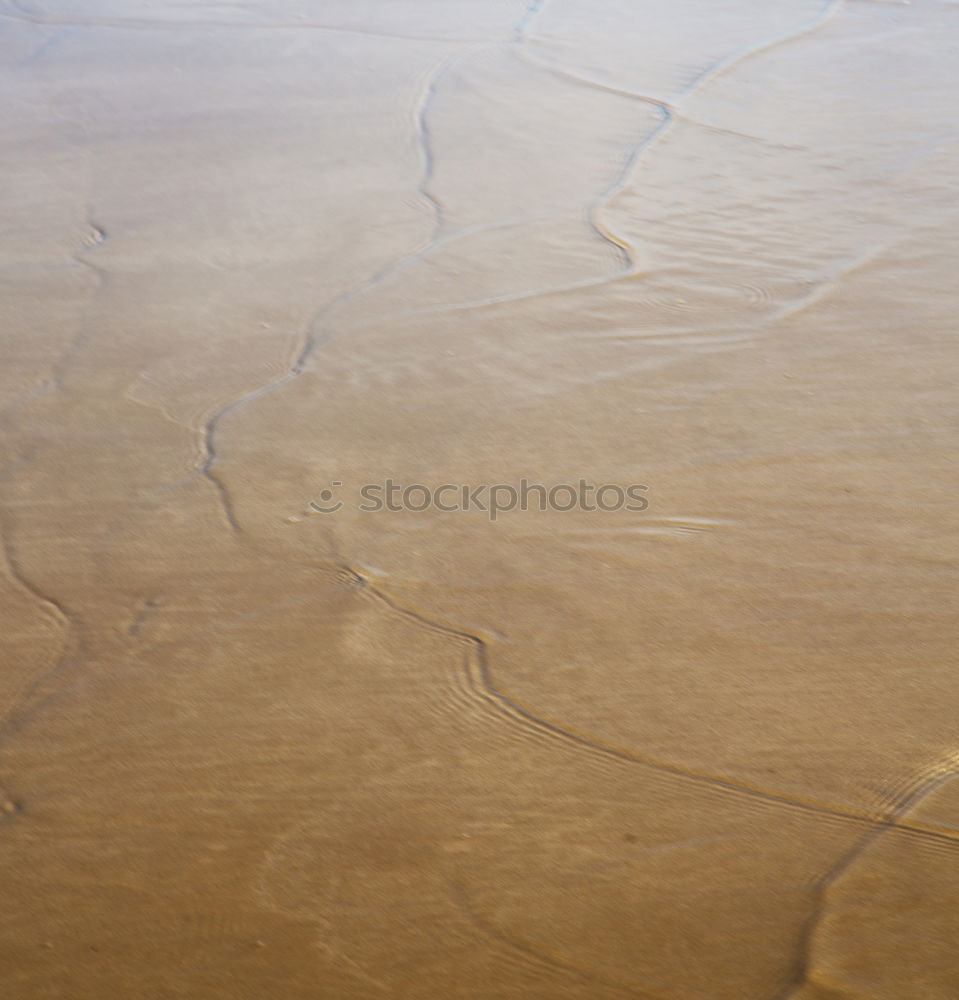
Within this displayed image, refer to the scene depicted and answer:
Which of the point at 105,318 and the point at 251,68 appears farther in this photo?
the point at 251,68

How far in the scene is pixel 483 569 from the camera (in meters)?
1.88

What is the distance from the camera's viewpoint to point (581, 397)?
2365 mm

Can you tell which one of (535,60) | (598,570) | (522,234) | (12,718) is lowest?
(12,718)

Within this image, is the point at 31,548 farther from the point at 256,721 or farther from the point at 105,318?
the point at 105,318

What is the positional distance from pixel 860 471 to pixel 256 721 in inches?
51.8

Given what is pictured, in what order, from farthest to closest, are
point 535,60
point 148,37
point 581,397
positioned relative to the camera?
point 148,37
point 535,60
point 581,397

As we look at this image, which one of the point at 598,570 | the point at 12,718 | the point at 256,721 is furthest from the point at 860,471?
the point at 12,718

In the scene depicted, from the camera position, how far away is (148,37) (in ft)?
16.4

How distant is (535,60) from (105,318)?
267 centimetres

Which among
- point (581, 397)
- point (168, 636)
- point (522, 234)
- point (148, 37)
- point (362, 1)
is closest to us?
point (168, 636)

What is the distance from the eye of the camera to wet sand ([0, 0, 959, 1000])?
1.31 meters

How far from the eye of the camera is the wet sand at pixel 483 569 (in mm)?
1306

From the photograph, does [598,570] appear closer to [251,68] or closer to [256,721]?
[256,721]

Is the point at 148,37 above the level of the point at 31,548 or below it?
above
